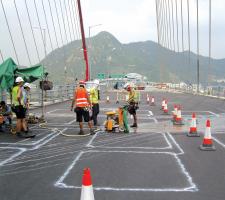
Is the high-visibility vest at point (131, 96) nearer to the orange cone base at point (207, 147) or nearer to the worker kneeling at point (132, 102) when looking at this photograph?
the worker kneeling at point (132, 102)

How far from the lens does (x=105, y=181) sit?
7398mm

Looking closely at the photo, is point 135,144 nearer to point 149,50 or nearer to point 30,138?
point 30,138

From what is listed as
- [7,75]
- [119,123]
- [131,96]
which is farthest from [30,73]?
[119,123]

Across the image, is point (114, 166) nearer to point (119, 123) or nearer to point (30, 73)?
point (119, 123)

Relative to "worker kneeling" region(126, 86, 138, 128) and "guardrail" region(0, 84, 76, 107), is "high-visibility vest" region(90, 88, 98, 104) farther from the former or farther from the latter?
"guardrail" region(0, 84, 76, 107)

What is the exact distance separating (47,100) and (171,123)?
1618 cm

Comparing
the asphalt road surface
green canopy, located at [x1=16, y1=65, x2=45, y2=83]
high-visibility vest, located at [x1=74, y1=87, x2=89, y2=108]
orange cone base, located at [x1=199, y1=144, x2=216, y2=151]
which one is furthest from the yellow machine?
orange cone base, located at [x1=199, y1=144, x2=216, y2=151]

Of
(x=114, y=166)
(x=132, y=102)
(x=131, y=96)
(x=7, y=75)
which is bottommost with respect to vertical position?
(x=114, y=166)

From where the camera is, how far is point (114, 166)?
875 cm

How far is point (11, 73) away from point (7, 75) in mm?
254

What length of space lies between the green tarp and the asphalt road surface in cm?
178

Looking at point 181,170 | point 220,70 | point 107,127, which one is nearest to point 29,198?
point 181,170

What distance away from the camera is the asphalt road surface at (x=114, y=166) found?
6.69 m

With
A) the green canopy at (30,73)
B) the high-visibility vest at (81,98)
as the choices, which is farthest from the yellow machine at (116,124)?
the green canopy at (30,73)
